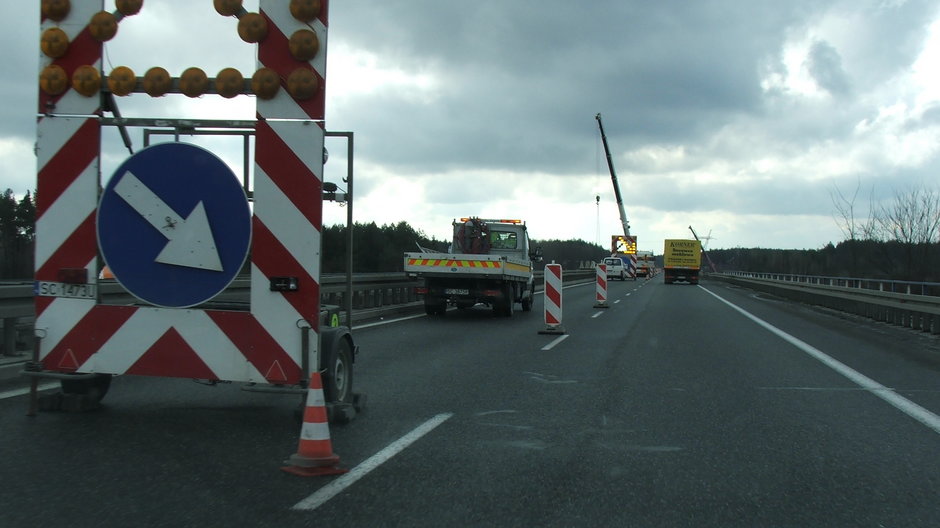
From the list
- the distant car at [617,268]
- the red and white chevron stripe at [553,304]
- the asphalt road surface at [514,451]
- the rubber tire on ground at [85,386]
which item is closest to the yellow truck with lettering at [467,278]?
the red and white chevron stripe at [553,304]

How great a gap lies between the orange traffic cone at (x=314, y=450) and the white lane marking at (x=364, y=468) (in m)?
0.13

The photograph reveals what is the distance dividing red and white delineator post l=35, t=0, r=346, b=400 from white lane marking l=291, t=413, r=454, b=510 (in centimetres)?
83

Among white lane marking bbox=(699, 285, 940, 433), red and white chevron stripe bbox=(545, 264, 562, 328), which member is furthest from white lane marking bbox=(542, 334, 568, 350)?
white lane marking bbox=(699, 285, 940, 433)

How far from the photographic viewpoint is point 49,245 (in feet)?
18.8

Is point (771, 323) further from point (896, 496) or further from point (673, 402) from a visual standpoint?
point (896, 496)

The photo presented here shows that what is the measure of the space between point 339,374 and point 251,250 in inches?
54.1

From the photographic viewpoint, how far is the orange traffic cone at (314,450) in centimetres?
480

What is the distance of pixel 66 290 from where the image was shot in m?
5.73

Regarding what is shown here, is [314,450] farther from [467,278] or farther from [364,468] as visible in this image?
[467,278]

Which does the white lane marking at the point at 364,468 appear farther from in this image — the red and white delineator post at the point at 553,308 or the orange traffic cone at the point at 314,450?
the red and white delineator post at the point at 553,308

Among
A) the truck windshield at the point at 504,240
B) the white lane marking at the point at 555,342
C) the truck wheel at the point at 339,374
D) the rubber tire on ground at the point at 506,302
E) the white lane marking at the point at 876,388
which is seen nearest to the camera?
the truck wheel at the point at 339,374

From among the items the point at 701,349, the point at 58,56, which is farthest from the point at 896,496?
the point at 701,349

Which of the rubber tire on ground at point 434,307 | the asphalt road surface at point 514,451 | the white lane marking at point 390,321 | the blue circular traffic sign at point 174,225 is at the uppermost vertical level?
the blue circular traffic sign at point 174,225

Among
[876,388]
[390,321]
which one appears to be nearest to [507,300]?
[390,321]
